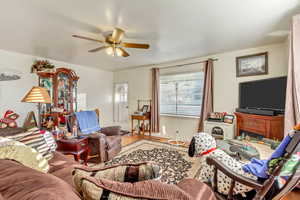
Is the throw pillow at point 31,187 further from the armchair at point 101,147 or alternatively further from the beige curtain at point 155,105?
the beige curtain at point 155,105

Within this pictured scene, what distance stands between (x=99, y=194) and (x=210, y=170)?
1177mm

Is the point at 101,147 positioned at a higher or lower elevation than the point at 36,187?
lower

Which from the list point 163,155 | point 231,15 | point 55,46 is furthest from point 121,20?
point 163,155

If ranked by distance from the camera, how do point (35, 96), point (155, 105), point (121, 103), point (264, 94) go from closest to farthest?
point (35, 96) → point (264, 94) → point (155, 105) → point (121, 103)

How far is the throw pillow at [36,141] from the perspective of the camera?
145 centimetres

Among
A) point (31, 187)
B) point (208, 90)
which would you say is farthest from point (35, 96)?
point (208, 90)

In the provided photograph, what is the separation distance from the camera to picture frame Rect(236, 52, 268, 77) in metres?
2.95

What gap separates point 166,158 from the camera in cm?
272

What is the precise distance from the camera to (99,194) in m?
0.53

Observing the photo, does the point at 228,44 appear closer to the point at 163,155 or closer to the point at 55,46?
the point at 163,155

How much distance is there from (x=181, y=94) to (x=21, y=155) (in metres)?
3.66

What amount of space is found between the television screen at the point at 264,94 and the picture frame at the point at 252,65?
1.08 feet

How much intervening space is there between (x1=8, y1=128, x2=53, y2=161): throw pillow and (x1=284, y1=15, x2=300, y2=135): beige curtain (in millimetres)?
3044

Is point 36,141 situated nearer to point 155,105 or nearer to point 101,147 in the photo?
point 101,147
